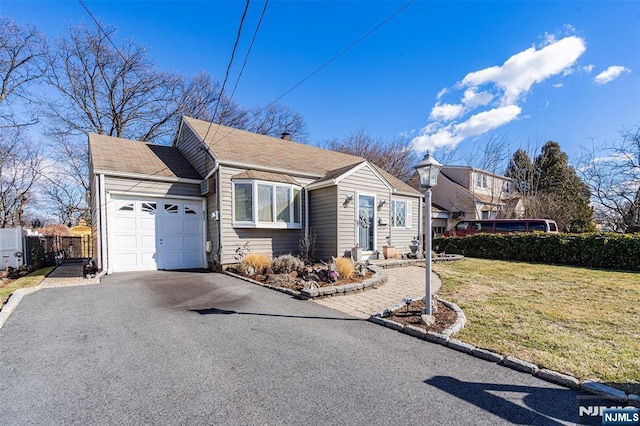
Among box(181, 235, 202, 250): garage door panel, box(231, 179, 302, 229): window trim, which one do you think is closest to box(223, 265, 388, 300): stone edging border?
box(231, 179, 302, 229): window trim

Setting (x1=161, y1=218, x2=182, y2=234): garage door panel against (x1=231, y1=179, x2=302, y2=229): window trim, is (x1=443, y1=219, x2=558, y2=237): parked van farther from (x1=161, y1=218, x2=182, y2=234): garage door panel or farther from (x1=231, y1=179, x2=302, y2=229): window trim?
(x1=161, y1=218, x2=182, y2=234): garage door panel

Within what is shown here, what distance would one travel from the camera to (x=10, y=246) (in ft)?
36.1

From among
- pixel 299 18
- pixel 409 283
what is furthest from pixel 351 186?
pixel 299 18

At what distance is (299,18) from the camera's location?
7566 mm

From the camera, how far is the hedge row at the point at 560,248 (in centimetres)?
1043

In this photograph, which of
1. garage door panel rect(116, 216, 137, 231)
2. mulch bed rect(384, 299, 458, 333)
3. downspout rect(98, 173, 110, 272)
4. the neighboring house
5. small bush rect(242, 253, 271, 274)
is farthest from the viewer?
the neighboring house

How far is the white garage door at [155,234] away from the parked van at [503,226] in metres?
13.6

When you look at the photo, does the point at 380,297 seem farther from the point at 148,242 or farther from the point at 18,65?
the point at 18,65

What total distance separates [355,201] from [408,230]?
466 centimetres

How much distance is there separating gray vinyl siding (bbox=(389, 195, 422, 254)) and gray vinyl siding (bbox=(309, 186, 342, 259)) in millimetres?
3852

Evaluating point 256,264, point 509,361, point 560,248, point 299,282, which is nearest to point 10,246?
point 256,264

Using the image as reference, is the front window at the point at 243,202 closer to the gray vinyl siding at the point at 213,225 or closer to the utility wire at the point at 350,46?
the gray vinyl siding at the point at 213,225

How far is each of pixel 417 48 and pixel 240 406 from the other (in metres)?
10.1

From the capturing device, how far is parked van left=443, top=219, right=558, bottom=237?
14273mm
